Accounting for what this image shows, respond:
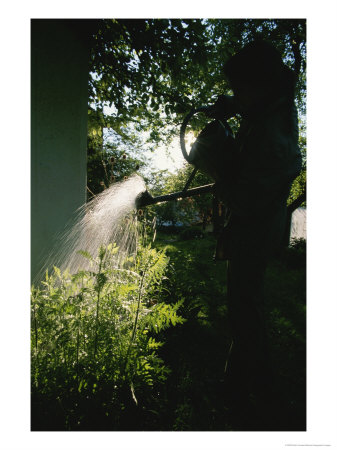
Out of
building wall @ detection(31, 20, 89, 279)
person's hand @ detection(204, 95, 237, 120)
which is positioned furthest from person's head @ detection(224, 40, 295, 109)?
building wall @ detection(31, 20, 89, 279)

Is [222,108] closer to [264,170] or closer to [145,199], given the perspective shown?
[264,170]

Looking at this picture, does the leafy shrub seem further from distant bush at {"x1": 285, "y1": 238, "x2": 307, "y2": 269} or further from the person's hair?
distant bush at {"x1": 285, "y1": 238, "x2": 307, "y2": 269}

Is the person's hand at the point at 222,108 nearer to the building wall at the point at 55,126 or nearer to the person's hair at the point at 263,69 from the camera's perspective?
the person's hair at the point at 263,69

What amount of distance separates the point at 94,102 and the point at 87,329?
13.1 feet

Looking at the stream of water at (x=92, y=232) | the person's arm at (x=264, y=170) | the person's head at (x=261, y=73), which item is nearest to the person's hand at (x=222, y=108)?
the person's head at (x=261, y=73)

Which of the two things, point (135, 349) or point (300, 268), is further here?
point (300, 268)

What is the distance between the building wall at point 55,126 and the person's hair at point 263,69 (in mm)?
2035

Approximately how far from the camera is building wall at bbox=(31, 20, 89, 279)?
255cm

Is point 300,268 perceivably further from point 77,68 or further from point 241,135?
point 77,68

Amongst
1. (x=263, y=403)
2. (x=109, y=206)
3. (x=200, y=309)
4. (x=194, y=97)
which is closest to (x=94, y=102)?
(x=194, y=97)

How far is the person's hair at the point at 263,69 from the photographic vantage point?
141 cm

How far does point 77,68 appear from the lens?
2803mm

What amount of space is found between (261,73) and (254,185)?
66 cm

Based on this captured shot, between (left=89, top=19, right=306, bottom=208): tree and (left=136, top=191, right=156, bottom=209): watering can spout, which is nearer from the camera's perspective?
(left=136, top=191, right=156, bottom=209): watering can spout
